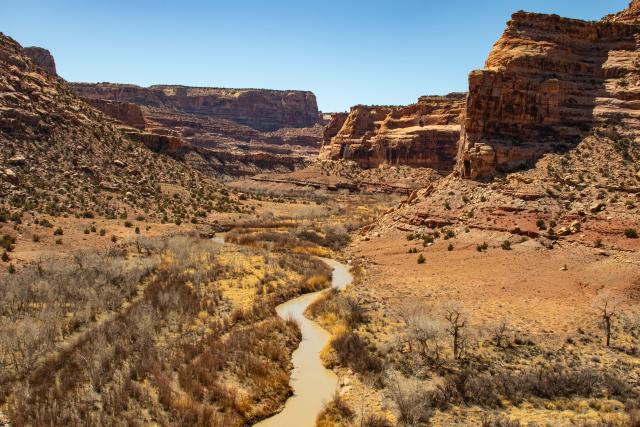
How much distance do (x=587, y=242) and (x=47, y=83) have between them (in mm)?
55019

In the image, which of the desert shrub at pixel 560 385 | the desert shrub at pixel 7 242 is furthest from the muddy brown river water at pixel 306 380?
the desert shrub at pixel 7 242

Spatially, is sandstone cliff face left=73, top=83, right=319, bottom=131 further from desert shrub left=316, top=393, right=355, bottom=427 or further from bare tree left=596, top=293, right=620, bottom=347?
desert shrub left=316, top=393, right=355, bottom=427

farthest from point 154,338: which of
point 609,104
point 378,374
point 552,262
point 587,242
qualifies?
point 609,104

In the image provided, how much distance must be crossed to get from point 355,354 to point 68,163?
128ft

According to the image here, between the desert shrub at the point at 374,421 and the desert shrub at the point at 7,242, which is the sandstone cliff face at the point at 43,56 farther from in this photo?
the desert shrub at the point at 374,421

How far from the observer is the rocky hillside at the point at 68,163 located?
3781cm

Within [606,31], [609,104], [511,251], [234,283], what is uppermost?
[606,31]

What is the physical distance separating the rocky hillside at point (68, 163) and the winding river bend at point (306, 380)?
72.1 feet

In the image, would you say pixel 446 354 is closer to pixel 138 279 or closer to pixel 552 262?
pixel 552 262

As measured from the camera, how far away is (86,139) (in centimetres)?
4966

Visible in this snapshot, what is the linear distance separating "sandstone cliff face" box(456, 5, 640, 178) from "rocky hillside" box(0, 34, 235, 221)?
87.8 ft

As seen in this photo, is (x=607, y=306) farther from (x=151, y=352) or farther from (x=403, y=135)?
(x=403, y=135)

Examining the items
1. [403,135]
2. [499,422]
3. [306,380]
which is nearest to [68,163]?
[306,380]

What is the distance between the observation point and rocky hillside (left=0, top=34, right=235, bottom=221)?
37.8 metres
